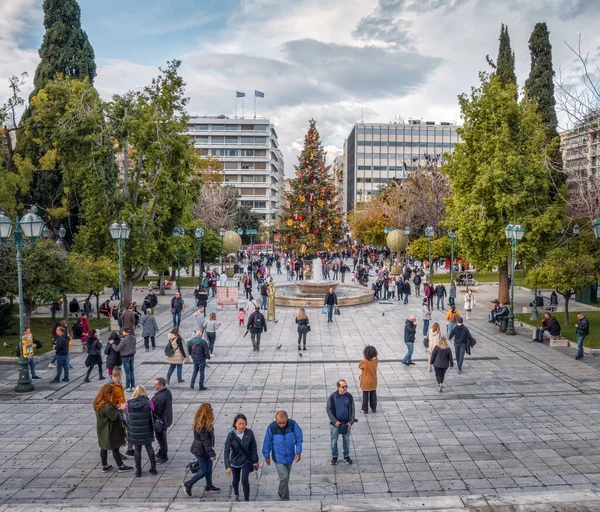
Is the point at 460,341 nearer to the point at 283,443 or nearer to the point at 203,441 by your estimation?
the point at 283,443

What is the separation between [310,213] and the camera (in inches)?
1505

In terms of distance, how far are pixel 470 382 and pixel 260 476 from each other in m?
7.41

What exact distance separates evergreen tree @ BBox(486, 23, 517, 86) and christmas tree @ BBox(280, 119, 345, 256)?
13.4 metres

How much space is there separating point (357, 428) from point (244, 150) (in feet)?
295

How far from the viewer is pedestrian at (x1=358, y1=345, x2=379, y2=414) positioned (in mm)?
10703

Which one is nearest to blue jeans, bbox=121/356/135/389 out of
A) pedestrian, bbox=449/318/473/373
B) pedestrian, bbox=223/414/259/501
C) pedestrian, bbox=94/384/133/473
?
pedestrian, bbox=94/384/133/473

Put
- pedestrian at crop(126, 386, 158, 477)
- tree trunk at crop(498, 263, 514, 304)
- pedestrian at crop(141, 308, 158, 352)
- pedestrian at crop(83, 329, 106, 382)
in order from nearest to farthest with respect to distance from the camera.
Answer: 1. pedestrian at crop(126, 386, 158, 477)
2. pedestrian at crop(83, 329, 106, 382)
3. pedestrian at crop(141, 308, 158, 352)
4. tree trunk at crop(498, 263, 514, 304)

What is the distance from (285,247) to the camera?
3916 cm

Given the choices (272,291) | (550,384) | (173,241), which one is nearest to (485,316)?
(272,291)

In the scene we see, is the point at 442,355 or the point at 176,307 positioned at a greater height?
the point at 176,307

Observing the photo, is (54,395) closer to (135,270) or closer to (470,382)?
(470,382)

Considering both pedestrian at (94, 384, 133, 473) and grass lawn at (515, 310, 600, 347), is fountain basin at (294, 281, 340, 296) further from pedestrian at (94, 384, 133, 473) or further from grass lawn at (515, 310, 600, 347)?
pedestrian at (94, 384, 133, 473)

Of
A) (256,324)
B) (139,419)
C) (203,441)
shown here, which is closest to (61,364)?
(256,324)

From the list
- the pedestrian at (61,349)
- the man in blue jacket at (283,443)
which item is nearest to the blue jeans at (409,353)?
the man in blue jacket at (283,443)
